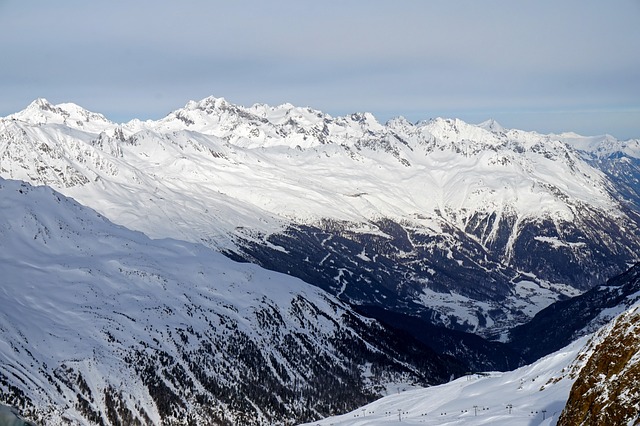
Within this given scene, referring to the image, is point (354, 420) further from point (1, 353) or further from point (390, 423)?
point (1, 353)

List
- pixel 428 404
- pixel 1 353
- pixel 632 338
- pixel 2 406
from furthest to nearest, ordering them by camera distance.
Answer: pixel 1 353 → pixel 428 404 → pixel 632 338 → pixel 2 406

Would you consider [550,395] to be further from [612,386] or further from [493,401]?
[612,386]

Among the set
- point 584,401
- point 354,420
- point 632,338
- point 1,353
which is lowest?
point 1,353

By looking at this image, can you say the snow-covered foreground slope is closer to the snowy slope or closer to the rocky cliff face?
the snowy slope

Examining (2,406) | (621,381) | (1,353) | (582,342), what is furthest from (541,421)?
(1,353)

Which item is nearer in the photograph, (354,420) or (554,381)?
(554,381)

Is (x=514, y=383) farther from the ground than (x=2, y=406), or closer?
closer

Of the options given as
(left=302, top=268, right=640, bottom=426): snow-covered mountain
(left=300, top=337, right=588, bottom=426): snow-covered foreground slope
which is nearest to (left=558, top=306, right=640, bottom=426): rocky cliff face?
(left=302, top=268, right=640, bottom=426): snow-covered mountain

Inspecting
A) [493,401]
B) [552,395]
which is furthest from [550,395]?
[493,401]

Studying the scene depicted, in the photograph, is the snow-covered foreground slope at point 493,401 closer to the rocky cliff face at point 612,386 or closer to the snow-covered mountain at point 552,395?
the snow-covered mountain at point 552,395
